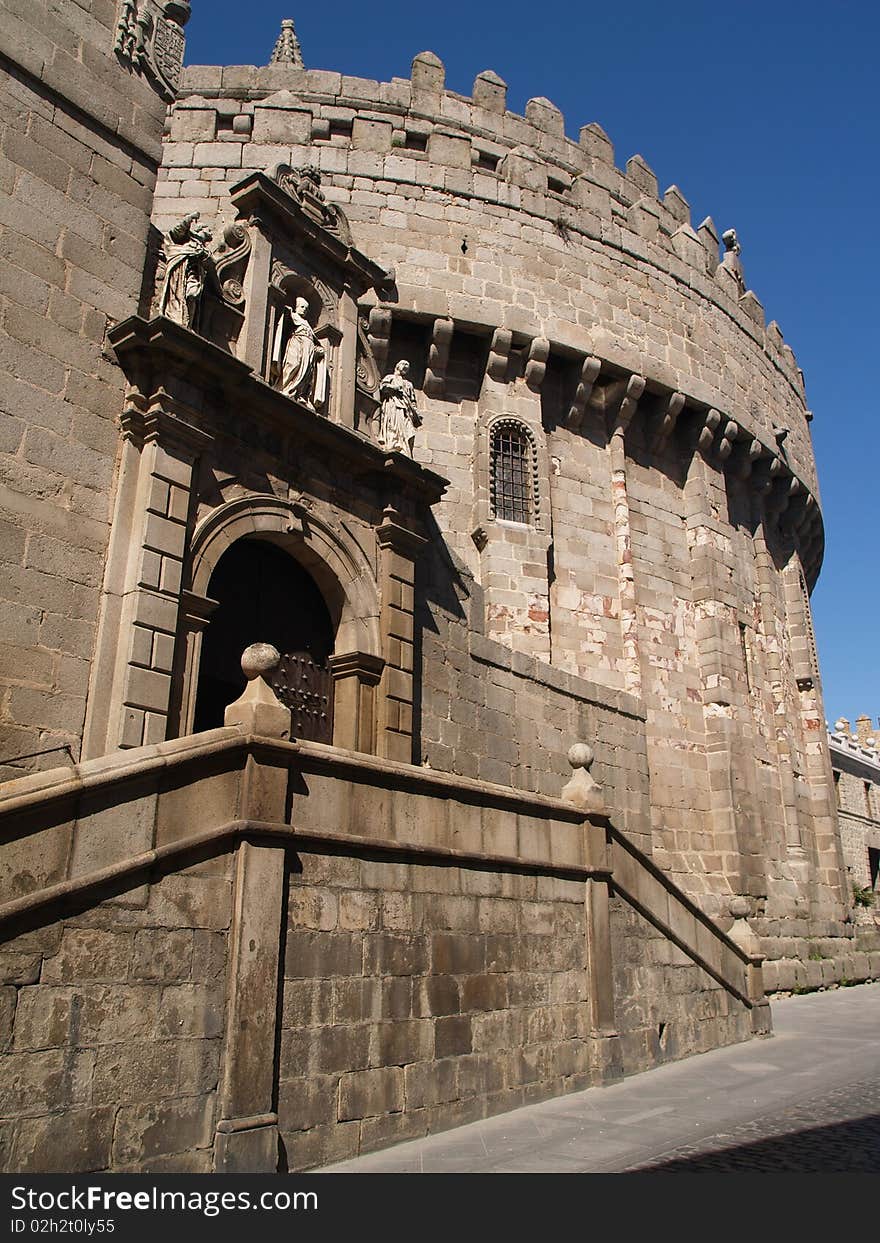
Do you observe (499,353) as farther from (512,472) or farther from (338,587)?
(338,587)

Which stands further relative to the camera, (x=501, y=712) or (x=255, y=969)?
(x=501, y=712)

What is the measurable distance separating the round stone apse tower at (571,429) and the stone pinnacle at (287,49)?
314 millimetres

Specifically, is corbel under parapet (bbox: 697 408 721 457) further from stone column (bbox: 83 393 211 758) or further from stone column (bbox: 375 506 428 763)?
stone column (bbox: 83 393 211 758)

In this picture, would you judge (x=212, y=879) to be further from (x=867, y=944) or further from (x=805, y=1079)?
(x=867, y=944)

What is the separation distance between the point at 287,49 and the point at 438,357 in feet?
18.7

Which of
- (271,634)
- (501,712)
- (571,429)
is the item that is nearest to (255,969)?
(271,634)

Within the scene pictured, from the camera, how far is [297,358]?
10.4 meters

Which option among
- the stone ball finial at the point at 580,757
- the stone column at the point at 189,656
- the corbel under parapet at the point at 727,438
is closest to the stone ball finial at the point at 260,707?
the stone column at the point at 189,656

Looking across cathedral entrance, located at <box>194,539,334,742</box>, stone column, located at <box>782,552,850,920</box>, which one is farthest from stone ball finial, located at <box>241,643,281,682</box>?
stone column, located at <box>782,552,850,920</box>

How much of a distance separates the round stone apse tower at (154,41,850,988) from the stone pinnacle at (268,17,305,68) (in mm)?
314

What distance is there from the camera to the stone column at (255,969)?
Result: 5.05m

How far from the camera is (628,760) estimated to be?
48.8ft

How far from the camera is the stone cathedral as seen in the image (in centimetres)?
514

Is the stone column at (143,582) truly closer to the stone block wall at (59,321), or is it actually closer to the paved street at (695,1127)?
the stone block wall at (59,321)
